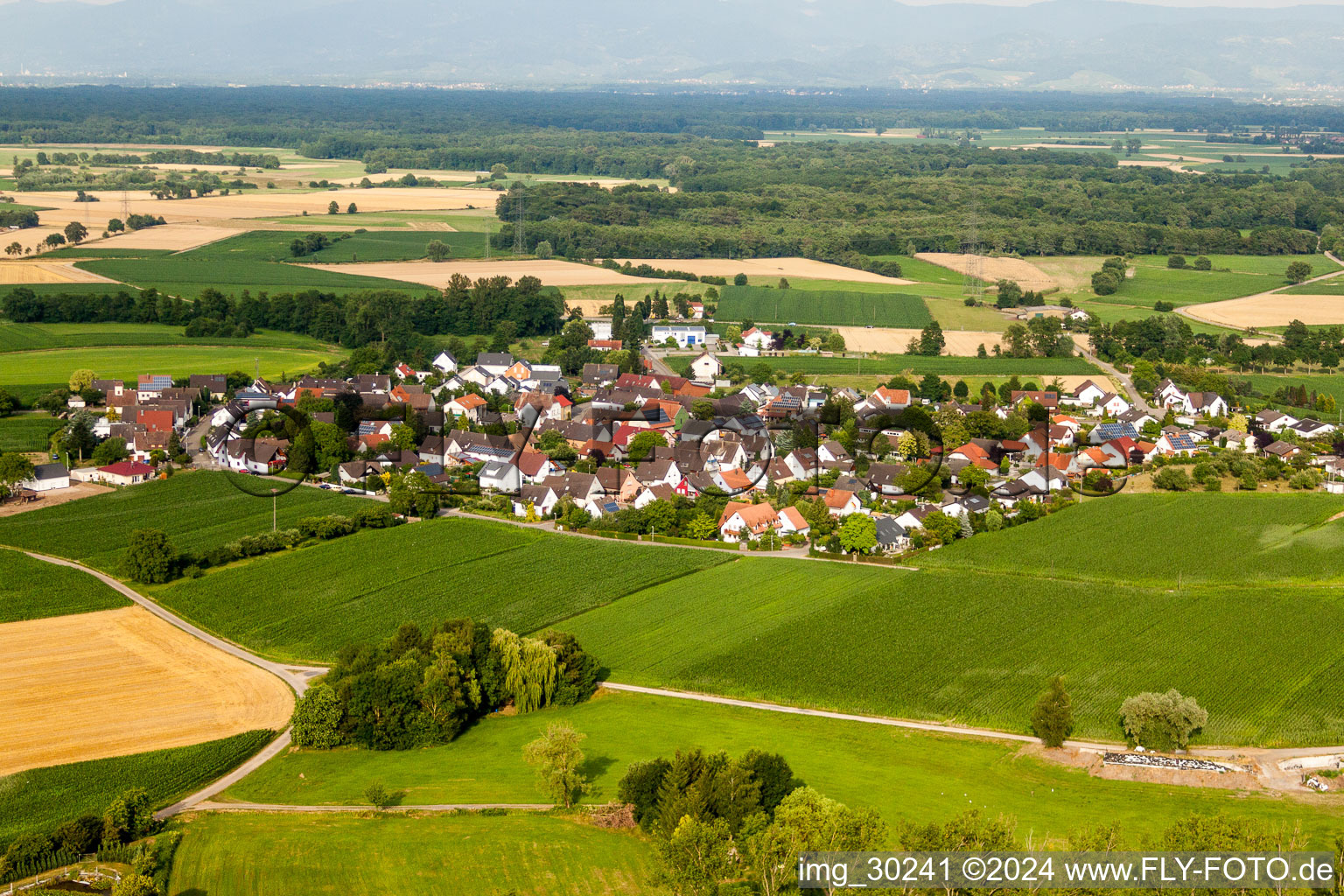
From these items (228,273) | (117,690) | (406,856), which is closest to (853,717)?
(406,856)

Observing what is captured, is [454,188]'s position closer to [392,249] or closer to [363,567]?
[392,249]

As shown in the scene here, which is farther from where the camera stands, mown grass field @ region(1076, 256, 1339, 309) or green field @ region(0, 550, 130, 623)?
mown grass field @ region(1076, 256, 1339, 309)

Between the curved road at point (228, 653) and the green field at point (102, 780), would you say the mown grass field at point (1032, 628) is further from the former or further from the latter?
the green field at point (102, 780)

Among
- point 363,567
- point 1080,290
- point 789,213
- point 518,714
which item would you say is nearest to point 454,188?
point 789,213

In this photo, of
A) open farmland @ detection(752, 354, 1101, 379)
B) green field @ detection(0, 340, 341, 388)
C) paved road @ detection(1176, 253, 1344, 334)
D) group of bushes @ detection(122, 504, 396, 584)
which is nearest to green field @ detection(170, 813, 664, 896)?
group of bushes @ detection(122, 504, 396, 584)

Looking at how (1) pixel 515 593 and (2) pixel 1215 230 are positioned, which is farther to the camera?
(2) pixel 1215 230

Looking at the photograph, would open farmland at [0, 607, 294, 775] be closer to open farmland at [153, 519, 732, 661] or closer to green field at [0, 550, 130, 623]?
green field at [0, 550, 130, 623]
